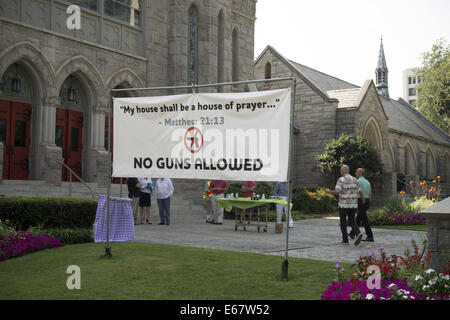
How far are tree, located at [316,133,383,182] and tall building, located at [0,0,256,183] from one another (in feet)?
28.7

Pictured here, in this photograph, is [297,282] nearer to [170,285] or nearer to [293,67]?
[170,285]

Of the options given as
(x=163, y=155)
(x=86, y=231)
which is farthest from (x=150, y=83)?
(x=163, y=155)

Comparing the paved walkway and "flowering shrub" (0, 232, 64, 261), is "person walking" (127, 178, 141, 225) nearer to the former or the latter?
the paved walkway

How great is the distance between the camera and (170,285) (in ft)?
20.6

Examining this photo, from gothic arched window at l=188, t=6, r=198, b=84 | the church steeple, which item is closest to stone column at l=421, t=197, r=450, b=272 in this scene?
gothic arched window at l=188, t=6, r=198, b=84

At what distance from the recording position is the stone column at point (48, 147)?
17.9 m

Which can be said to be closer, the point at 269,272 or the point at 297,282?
the point at 297,282

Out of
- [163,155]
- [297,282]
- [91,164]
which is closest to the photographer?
[297,282]

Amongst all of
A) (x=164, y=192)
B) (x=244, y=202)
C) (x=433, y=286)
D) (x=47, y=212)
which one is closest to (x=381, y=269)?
(x=433, y=286)

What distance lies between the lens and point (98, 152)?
20406 mm

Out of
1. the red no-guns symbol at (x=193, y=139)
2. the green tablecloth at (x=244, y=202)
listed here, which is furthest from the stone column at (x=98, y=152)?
the red no-guns symbol at (x=193, y=139)

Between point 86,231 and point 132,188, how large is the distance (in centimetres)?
513

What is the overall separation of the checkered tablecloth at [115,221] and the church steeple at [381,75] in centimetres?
5768

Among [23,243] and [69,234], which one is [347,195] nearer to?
[69,234]
